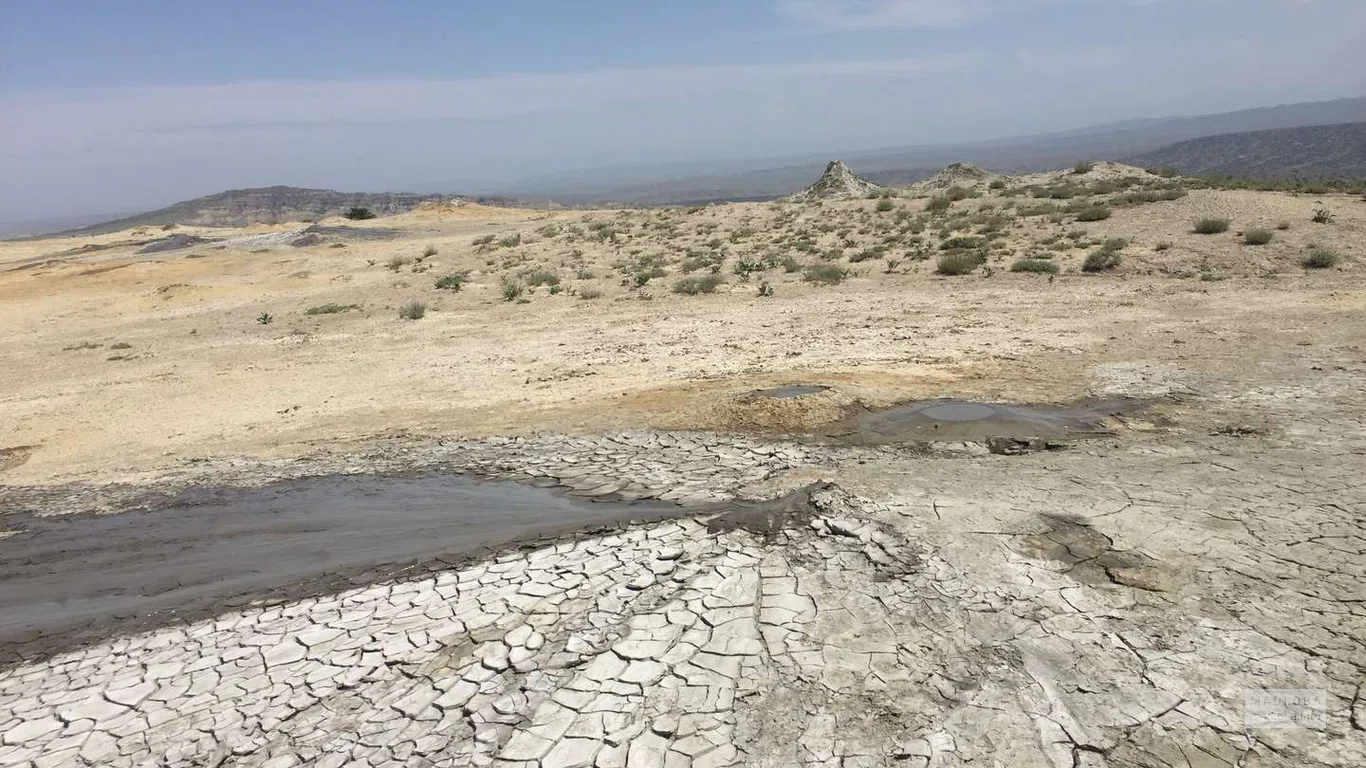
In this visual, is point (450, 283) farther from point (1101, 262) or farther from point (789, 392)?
point (1101, 262)

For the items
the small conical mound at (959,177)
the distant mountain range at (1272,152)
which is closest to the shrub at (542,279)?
the small conical mound at (959,177)

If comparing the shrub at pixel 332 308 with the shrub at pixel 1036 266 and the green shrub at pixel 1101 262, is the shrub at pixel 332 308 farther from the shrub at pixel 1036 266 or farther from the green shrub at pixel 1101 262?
the green shrub at pixel 1101 262

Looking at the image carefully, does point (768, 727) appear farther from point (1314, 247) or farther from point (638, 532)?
point (1314, 247)

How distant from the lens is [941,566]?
4.92 metres

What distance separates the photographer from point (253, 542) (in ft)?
21.0

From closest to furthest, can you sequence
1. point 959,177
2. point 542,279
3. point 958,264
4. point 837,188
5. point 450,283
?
point 958,264, point 542,279, point 450,283, point 837,188, point 959,177

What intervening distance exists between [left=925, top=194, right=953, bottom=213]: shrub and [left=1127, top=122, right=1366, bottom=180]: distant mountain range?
154 ft

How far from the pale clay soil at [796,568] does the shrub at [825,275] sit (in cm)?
401

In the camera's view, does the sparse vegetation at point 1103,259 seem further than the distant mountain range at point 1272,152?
No

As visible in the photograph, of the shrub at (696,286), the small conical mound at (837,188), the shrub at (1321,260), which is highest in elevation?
the small conical mound at (837,188)

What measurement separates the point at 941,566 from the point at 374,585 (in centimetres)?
400

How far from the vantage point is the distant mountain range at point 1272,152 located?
6479 centimetres

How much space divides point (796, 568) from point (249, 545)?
15.3 feet

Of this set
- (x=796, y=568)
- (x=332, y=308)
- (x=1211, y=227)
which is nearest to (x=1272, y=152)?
(x=1211, y=227)
